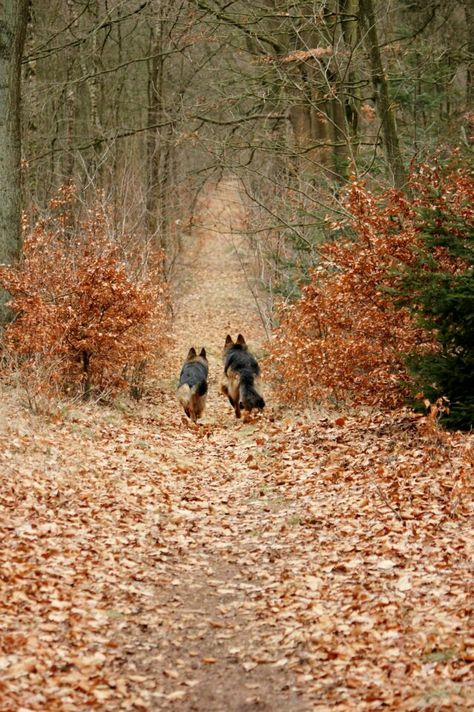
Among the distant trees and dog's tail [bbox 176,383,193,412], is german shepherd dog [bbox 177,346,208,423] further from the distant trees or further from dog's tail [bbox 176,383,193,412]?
the distant trees

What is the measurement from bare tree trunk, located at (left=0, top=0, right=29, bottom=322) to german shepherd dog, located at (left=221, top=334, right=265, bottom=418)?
4333mm

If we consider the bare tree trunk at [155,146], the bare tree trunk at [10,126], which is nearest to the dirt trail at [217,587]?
the bare tree trunk at [10,126]

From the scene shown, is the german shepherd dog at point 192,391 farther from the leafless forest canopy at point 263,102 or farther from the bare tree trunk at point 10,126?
the bare tree trunk at point 10,126

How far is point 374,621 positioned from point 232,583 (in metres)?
1.58

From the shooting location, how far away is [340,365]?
11875mm

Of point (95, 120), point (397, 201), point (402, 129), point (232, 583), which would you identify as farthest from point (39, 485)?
point (402, 129)

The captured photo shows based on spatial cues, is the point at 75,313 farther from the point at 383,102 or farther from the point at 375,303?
the point at 383,102

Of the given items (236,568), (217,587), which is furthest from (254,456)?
(217,587)

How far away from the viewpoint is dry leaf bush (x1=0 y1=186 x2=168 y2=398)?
1292 centimetres

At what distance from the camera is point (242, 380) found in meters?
15.1

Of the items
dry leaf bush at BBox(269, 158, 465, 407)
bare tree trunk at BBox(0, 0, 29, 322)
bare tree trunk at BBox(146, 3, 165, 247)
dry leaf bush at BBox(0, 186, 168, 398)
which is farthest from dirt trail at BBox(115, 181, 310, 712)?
bare tree trunk at BBox(146, 3, 165, 247)

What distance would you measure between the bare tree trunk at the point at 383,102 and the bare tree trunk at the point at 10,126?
6118mm

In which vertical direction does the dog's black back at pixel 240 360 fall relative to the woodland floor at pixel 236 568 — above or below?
above

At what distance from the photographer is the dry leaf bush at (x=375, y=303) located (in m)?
11.1
